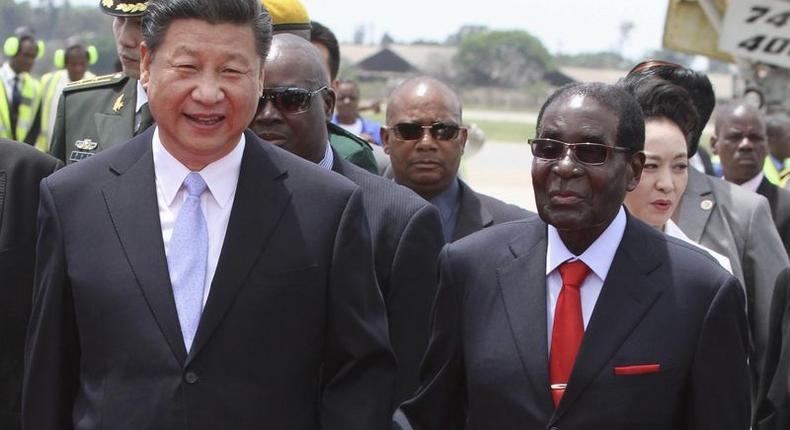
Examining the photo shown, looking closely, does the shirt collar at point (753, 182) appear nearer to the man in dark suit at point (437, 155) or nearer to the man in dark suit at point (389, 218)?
the man in dark suit at point (437, 155)

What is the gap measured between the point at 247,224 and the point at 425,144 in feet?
8.63

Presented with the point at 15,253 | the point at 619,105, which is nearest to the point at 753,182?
the point at 619,105

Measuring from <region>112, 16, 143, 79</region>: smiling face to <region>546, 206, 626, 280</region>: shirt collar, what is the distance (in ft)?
7.02

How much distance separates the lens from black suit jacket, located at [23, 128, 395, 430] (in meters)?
3.45

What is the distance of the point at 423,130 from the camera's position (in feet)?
20.4

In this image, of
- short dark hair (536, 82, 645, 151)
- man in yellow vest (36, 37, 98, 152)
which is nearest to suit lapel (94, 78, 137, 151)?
short dark hair (536, 82, 645, 151)

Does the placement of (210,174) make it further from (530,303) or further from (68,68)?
(68,68)

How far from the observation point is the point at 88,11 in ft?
227

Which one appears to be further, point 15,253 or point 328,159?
Answer: point 328,159

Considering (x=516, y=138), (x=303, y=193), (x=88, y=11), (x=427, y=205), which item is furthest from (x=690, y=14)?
(x=88, y=11)

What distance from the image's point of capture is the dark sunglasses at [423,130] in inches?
244

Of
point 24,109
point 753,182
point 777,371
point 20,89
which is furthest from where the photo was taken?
point 20,89

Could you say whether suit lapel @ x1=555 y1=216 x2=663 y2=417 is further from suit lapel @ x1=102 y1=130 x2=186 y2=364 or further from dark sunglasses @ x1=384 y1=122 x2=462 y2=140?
dark sunglasses @ x1=384 y1=122 x2=462 y2=140

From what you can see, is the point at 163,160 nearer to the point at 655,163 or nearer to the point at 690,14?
the point at 655,163
